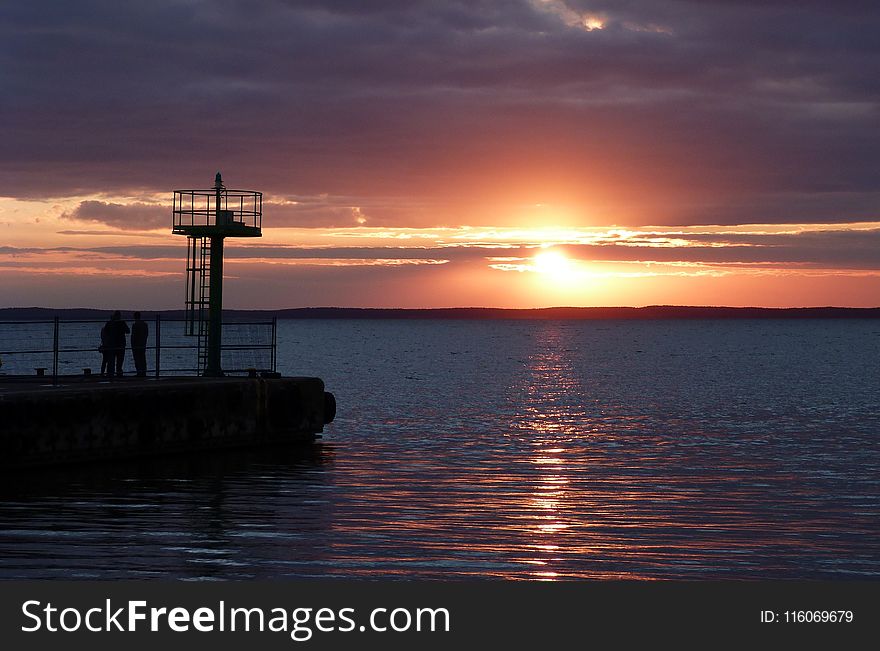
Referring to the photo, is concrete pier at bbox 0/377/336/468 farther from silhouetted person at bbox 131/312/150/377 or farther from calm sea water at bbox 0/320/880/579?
silhouetted person at bbox 131/312/150/377

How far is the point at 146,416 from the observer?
87.2 feet

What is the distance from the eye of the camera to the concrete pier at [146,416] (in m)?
23.9

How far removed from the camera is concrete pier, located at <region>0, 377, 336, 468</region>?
23.9m

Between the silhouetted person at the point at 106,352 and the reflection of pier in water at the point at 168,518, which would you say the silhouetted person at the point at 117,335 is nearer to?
the silhouetted person at the point at 106,352

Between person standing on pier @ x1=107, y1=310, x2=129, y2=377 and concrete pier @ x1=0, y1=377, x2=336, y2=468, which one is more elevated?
person standing on pier @ x1=107, y1=310, x2=129, y2=377

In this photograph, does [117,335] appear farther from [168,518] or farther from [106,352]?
[168,518]

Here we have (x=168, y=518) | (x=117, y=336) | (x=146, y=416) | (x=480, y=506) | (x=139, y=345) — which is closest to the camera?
(x=168, y=518)

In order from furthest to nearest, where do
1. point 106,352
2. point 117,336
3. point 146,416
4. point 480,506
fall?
point 117,336, point 106,352, point 146,416, point 480,506

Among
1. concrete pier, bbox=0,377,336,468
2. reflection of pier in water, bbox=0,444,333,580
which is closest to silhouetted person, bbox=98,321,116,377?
concrete pier, bbox=0,377,336,468

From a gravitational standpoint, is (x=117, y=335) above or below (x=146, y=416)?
above

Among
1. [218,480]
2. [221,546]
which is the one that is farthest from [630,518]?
[218,480]

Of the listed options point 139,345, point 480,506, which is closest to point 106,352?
point 139,345

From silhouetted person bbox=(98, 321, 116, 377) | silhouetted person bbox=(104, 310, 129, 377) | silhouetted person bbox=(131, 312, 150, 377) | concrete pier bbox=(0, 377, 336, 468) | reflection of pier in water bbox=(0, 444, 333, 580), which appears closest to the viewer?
reflection of pier in water bbox=(0, 444, 333, 580)

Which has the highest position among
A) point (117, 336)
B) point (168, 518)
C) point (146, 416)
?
point (117, 336)
